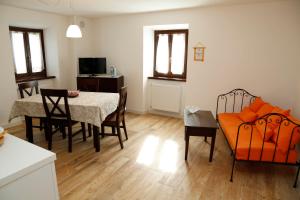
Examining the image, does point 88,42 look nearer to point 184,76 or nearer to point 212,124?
point 184,76

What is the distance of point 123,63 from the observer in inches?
197

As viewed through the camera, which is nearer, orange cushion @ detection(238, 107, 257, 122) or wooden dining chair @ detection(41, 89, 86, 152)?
wooden dining chair @ detection(41, 89, 86, 152)

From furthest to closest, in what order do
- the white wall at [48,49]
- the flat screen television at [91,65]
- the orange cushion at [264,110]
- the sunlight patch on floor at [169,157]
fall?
the flat screen television at [91,65] → the white wall at [48,49] → the orange cushion at [264,110] → the sunlight patch on floor at [169,157]

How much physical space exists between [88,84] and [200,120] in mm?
2589

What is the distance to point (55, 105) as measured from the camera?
113 inches

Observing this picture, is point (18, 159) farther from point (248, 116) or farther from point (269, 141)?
point (248, 116)

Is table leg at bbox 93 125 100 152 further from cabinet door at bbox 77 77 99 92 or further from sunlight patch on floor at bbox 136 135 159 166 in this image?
cabinet door at bbox 77 77 99 92

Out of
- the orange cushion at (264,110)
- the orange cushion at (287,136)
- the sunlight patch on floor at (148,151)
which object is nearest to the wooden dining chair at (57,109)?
the sunlight patch on floor at (148,151)

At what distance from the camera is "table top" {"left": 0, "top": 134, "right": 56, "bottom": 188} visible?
1032 mm

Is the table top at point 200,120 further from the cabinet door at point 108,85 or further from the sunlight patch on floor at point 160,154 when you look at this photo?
the cabinet door at point 108,85

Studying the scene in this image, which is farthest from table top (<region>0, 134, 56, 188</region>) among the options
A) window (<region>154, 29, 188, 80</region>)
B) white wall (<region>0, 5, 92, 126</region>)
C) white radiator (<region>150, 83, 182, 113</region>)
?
window (<region>154, 29, 188, 80</region>)

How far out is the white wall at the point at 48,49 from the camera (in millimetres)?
3777

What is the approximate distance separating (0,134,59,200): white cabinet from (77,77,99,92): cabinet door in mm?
3072

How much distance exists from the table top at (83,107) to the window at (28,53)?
1491 mm
